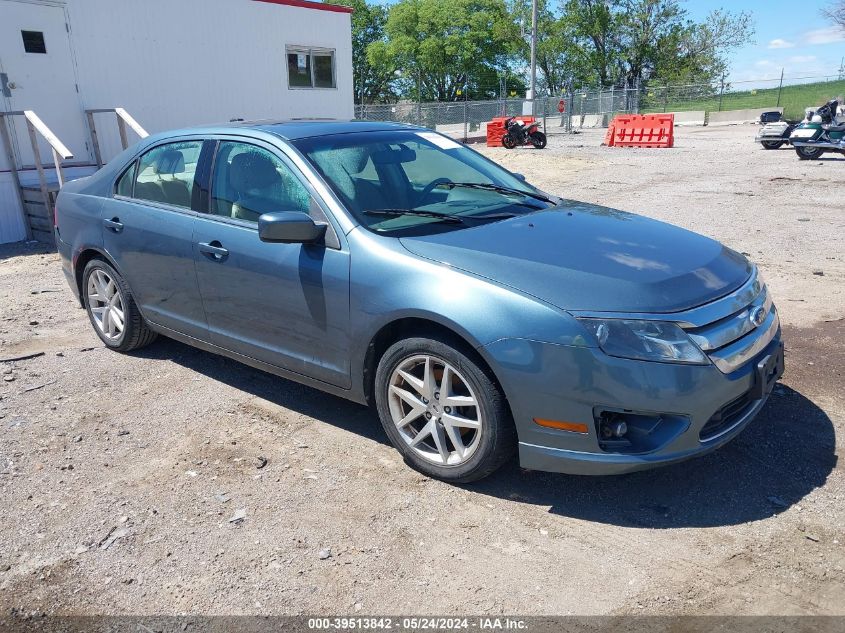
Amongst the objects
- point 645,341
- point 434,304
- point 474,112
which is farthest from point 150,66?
point 474,112

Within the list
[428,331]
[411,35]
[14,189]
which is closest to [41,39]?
[14,189]

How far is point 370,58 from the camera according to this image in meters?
65.2

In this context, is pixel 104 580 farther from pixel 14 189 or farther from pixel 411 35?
pixel 411 35

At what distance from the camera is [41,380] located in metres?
4.92

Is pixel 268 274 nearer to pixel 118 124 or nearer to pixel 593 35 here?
pixel 118 124

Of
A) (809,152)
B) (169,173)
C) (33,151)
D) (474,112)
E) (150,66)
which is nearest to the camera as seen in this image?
(169,173)

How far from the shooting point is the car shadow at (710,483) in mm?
3133

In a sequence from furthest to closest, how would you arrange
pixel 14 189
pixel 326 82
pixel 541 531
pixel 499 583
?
pixel 326 82 → pixel 14 189 → pixel 541 531 → pixel 499 583

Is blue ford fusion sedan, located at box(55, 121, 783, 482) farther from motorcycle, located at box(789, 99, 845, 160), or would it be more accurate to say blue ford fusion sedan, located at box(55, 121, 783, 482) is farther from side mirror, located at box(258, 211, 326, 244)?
motorcycle, located at box(789, 99, 845, 160)

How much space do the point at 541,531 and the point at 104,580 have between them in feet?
6.06

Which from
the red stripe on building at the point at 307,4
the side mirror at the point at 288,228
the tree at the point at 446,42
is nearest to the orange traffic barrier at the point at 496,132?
the red stripe on building at the point at 307,4

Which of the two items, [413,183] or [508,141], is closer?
[413,183]

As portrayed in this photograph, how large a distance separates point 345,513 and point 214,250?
179cm

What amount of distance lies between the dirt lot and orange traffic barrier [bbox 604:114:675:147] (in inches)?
810
